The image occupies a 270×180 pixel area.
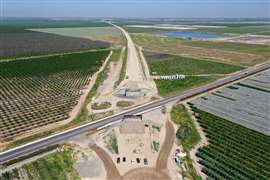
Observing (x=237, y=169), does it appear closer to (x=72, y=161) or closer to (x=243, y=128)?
(x=243, y=128)

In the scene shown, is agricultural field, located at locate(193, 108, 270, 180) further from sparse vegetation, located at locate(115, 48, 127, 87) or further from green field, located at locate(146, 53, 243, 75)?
green field, located at locate(146, 53, 243, 75)

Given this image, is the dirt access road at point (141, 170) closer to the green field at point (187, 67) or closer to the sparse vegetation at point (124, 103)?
the sparse vegetation at point (124, 103)

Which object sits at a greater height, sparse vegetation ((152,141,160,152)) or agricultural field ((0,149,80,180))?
sparse vegetation ((152,141,160,152))

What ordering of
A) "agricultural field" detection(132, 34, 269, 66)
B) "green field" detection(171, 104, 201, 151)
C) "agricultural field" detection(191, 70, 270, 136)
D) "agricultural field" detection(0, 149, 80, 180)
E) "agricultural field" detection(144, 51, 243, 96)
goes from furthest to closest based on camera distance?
1. "agricultural field" detection(132, 34, 269, 66)
2. "agricultural field" detection(144, 51, 243, 96)
3. "agricultural field" detection(191, 70, 270, 136)
4. "green field" detection(171, 104, 201, 151)
5. "agricultural field" detection(0, 149, 80, 180)

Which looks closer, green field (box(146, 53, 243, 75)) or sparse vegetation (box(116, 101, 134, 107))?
sparse vegetation (box(116, 101, 134, 107))

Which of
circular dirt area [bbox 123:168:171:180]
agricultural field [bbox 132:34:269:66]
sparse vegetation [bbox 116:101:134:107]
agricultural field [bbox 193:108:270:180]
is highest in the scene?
agricultural field [bbox 132:34:269:66]

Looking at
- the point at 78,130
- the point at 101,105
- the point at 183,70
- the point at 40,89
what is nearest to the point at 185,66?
the point at 183,70

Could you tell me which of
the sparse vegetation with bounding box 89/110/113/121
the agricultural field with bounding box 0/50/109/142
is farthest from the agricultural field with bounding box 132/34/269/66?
the sparse vegetation with bounding box 89/110/113/121

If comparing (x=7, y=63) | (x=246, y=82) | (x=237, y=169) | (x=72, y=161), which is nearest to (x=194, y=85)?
(x=246, y=82)
